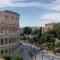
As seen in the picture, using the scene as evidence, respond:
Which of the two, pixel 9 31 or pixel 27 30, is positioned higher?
pixel 9 31

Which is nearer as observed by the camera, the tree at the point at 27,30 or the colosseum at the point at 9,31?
the colosseum at the point at 9,31

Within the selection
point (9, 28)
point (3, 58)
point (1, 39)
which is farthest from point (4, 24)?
point (3, 58)

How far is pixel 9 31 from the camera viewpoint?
38.0 m

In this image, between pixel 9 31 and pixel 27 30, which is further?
pixel 27 30

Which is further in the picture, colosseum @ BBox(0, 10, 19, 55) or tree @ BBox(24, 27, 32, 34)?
tree @ BBox(24, 27, 32, 34)

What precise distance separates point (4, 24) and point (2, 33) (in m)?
3.17

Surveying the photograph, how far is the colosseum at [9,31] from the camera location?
113 feet

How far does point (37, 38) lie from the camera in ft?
150

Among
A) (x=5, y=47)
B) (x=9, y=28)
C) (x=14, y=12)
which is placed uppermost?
(x=14, y=12)

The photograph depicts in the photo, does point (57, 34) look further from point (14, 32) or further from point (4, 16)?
point (4, 16)

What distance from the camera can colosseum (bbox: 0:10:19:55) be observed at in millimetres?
34312

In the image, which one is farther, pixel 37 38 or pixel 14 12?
pixel 37 38

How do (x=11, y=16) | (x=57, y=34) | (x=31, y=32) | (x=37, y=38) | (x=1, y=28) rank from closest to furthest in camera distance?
1. (x=1, y=28)
2. (x=11, y=16)
3. (x=57, y=34)
4. (x=37, y=38)
5. (x=31, y=32)

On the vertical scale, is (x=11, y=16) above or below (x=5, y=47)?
above
